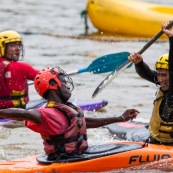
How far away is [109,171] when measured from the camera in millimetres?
5828

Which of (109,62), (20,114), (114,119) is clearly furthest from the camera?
(109,62)

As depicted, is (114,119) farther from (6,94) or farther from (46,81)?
(6,94)

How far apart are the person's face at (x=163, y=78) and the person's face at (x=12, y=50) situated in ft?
8.47

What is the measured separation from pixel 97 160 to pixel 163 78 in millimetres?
1094

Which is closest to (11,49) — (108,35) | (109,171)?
(109,171)

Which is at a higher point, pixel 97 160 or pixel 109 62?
pixel 109 62

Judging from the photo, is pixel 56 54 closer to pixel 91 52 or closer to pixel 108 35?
pixel 91 52

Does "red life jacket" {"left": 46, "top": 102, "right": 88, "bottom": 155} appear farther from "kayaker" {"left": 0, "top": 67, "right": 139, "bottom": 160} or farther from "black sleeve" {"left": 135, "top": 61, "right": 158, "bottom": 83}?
"black sleeve" {"left": 135, "top": 61, "right": 158, "bottom": 83}

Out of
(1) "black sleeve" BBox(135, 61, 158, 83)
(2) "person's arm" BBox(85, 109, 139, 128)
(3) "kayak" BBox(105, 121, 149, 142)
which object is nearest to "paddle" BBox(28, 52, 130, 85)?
(3) "kayak" BBox(105, 121, 149, 142)

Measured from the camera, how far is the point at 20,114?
5426mm

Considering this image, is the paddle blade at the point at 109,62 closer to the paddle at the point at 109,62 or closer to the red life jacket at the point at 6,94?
the paddle at the point at 109,62

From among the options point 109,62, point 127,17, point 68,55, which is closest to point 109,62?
point 109,62

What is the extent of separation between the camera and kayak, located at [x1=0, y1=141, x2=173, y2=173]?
5.74m

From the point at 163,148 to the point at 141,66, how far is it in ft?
3.24
